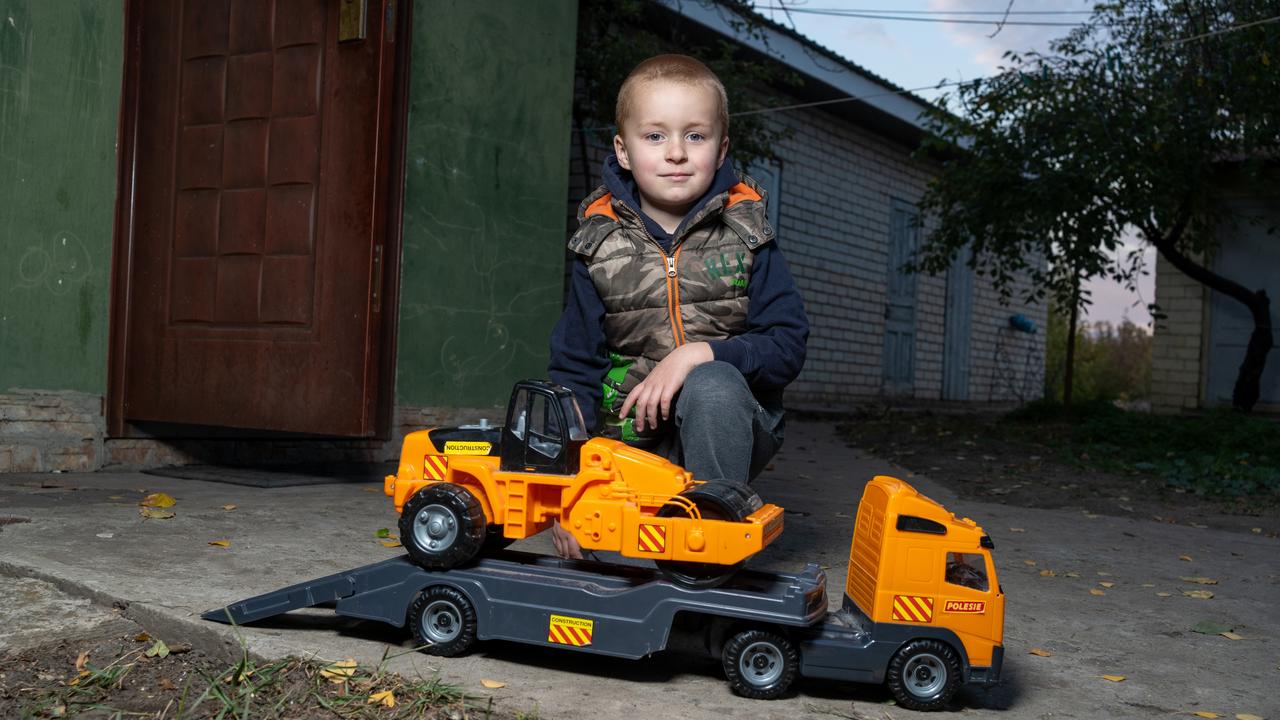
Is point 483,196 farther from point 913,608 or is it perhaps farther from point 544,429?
point 913,608

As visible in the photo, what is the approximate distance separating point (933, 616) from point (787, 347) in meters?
0.77

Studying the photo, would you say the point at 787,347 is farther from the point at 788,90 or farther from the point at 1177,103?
the point at 788,90

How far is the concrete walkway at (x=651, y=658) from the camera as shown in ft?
6.77

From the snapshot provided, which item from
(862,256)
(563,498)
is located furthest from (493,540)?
(862,256)

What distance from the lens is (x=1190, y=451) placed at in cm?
811

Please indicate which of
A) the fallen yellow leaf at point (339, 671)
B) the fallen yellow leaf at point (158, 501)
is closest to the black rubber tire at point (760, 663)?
the fallen yellow leaf at point (339, 671)

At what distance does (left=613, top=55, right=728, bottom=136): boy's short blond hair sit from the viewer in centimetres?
242

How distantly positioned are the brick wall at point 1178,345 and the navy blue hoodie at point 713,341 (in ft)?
39.4

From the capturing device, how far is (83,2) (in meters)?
4.91

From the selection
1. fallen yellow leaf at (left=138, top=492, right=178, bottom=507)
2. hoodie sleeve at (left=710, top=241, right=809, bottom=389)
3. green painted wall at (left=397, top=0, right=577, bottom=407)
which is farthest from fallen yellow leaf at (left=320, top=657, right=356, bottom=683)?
green painted wall at (left=397, top=0, right=577, bottom=407)

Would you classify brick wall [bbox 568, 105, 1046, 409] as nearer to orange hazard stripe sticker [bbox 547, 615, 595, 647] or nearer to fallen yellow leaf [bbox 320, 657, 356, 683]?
orange hazard stripe sticker [bbox 547, 615, 595, 647]

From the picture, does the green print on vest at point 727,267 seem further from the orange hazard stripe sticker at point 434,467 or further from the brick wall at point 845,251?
the brick wall at point 845,251

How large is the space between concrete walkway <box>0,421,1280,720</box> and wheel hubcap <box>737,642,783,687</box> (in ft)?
0.16

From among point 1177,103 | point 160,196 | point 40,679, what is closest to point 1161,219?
point 1177,103
